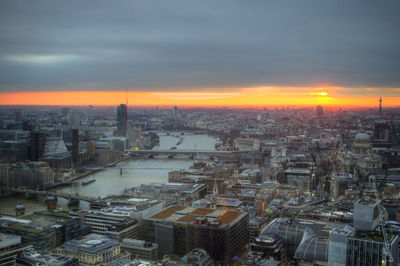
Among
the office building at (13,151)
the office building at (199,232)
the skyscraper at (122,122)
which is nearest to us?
the office building at (199,232)

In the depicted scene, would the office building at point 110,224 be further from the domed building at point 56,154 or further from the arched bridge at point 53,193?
the domed building at point 56,154

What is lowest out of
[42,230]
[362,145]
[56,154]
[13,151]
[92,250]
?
[92,250]

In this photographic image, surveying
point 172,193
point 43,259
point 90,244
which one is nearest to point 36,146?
point 172,193

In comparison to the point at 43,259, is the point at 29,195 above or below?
below

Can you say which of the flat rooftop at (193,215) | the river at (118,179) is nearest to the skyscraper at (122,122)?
the river at (118,179)

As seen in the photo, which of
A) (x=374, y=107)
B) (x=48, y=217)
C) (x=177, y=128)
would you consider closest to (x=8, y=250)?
(x=48, y=217)

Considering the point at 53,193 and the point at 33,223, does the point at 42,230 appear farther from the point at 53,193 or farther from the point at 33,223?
the point at 53,193
